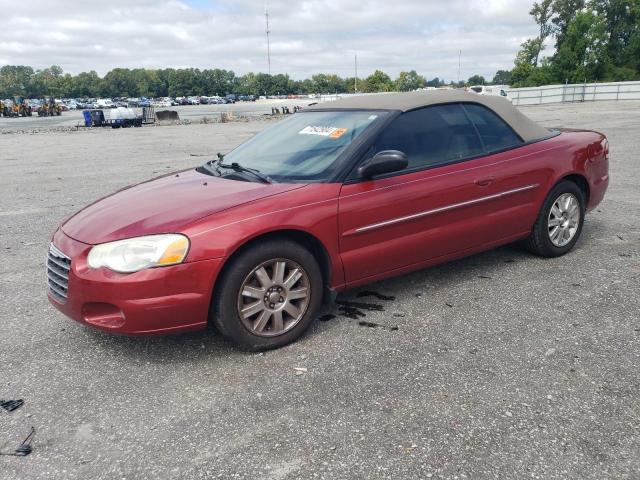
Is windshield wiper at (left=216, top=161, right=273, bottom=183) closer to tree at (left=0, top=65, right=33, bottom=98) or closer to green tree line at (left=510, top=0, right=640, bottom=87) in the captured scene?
green tree line at (left=510, top=0, right=640, bottom=87)

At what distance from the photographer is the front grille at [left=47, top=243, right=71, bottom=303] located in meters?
3.13

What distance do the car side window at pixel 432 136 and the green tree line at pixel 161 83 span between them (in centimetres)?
14415

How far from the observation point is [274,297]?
3254 millimetres

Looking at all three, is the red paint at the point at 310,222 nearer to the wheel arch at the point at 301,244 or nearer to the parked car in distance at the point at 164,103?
the wheel arch at the point at 301,244

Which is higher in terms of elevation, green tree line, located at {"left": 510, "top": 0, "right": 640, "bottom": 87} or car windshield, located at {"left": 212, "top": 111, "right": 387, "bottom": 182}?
green tree line, located at {"left": 510, "top": 0, "right": 640, "bottom": 87}

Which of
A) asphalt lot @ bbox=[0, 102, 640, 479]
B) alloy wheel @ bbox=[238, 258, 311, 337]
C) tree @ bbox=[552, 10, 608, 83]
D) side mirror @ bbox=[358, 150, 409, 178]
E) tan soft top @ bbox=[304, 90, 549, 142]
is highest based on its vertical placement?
tree @ bbox=[552, 10, 608, 83]

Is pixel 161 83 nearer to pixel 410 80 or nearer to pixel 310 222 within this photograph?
pixel 410 80

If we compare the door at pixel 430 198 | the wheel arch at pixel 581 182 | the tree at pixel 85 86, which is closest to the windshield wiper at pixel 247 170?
the door at pixel 430 198

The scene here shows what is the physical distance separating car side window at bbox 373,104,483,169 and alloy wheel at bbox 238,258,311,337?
1.06 metres

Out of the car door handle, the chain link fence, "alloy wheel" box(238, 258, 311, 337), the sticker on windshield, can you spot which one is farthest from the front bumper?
the chain link fence

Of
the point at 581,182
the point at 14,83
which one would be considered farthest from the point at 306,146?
the point at 14,83

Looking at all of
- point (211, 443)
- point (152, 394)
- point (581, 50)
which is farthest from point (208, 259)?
point (581, 50)

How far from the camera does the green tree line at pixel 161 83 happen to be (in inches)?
5778

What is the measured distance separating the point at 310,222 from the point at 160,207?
0.93 metres
